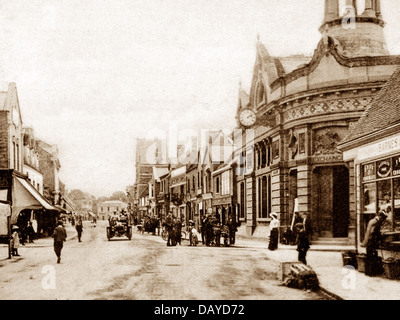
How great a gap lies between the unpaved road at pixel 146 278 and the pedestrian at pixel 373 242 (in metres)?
2.41

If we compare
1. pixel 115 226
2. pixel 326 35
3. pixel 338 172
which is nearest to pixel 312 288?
pixel 338 172

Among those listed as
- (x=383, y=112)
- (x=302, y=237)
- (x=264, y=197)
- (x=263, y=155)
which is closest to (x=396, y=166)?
(x=383, y=112)

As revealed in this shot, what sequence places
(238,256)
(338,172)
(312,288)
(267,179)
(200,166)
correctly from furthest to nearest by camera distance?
1. (200,166)
2. (267,179)
3. (338,172)
4. (238,256)
5. (312,288)

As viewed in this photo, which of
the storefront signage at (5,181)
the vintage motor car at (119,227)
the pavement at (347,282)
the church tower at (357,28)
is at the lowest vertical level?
the vintage motor car at (119,227)

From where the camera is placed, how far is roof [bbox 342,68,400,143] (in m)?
14.3

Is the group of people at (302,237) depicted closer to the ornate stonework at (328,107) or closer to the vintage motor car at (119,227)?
the ornate stonework at (328,107)

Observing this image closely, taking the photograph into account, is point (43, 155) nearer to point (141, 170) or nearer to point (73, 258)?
point (73, 258)

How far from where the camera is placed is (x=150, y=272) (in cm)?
1483

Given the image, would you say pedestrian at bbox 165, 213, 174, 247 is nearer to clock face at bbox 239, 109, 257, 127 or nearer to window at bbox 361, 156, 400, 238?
clock face at bbox 239, 109, 257, 127

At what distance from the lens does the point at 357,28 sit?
979 inches

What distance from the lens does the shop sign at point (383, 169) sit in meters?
14.1

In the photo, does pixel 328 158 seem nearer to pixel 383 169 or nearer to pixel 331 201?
pixel 331 201

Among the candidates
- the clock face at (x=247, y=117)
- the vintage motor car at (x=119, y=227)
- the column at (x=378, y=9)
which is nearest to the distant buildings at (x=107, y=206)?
the vintage motor car at (x=119, y=227)

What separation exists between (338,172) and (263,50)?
864cm
